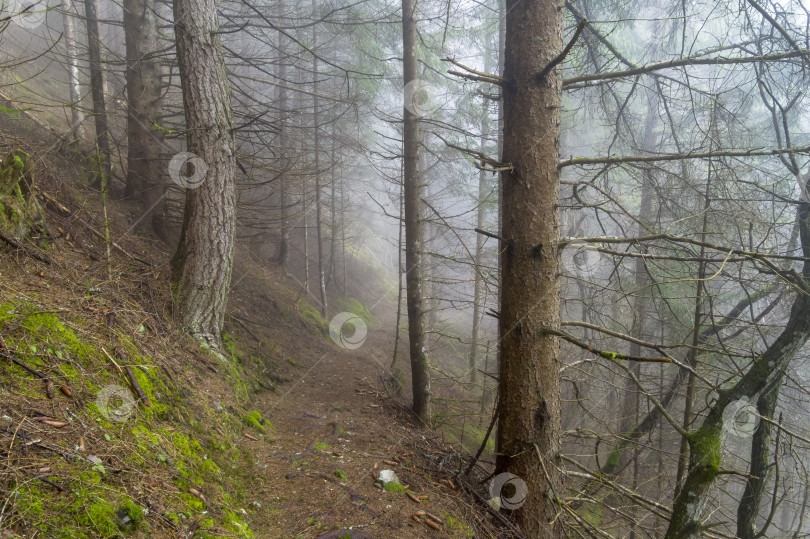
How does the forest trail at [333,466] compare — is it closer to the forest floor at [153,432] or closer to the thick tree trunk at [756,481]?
the forest floor at [153,432]

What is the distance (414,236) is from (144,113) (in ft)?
17.6

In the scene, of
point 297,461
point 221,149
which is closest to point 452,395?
point 297,461

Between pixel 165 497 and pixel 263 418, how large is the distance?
2.55 meters

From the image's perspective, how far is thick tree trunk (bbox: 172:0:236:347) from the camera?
4859mm

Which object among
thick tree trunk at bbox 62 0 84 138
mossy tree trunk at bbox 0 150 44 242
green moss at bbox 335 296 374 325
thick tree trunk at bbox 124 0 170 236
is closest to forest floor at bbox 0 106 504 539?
mossy tree trunk at bbox 0 150 44 242

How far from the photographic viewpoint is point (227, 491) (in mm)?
3027

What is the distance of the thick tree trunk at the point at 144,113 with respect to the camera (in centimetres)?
709

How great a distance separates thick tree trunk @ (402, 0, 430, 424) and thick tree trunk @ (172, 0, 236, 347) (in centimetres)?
271

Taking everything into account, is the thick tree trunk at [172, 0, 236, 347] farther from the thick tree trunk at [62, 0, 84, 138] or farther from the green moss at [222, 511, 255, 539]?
the green moss at [222, 511, 255, 539]

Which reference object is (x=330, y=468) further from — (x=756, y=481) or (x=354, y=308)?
(x=354, y=308)

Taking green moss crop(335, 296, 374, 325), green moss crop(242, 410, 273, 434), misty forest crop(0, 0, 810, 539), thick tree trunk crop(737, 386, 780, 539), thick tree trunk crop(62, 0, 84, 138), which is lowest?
green moss crop(335, 296, 374, 325)

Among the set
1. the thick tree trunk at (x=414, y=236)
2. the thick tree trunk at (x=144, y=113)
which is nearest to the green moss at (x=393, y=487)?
the thick tree trunk at (x=414, y=236)

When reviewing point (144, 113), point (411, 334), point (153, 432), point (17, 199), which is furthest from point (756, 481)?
point (144, 113)

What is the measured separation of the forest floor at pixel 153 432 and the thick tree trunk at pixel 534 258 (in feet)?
2.40
